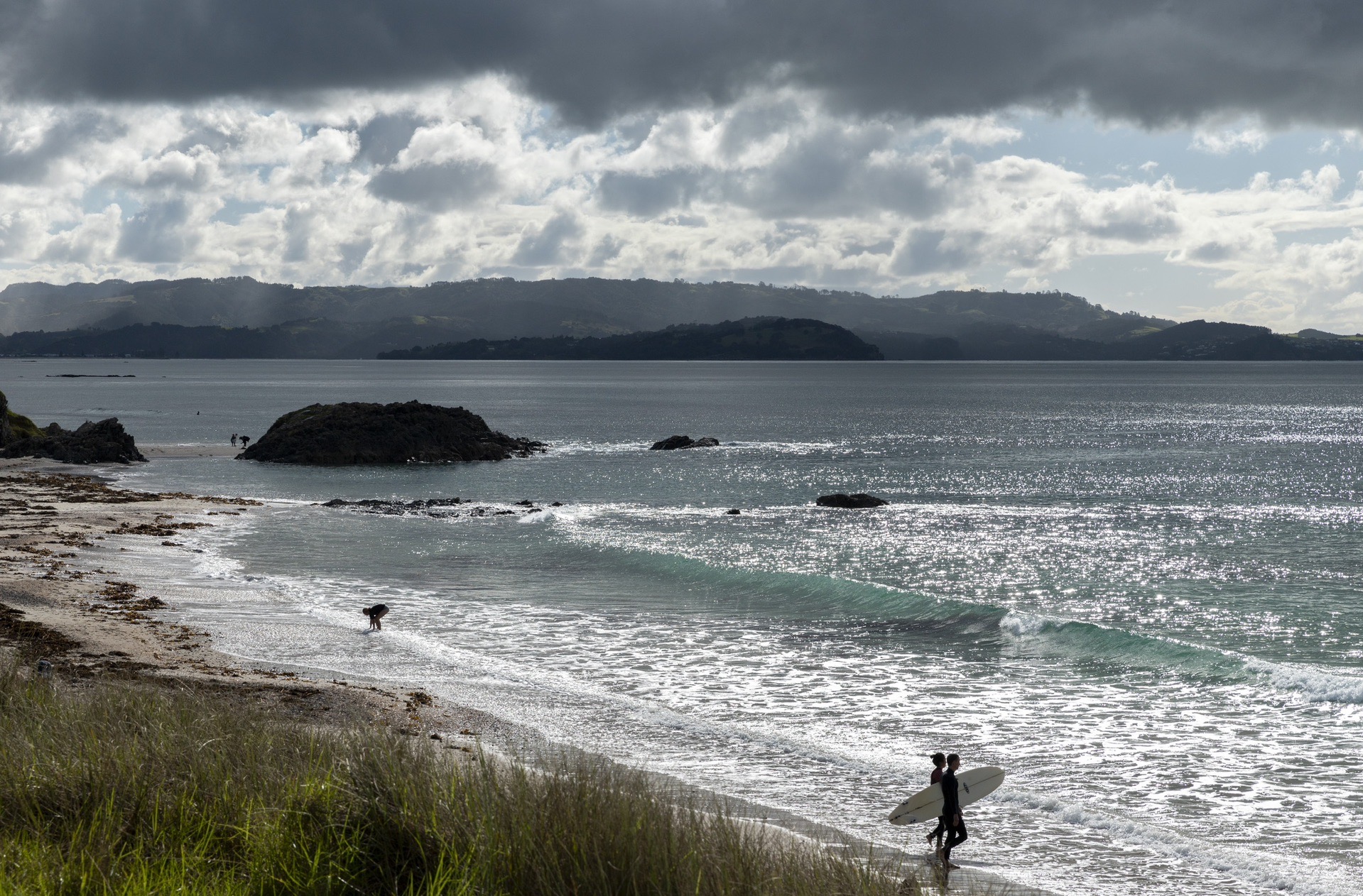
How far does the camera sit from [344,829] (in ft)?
29.5

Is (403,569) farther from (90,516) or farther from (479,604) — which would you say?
(90,516)

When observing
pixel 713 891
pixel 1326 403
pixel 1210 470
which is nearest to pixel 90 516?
pixel 713 891

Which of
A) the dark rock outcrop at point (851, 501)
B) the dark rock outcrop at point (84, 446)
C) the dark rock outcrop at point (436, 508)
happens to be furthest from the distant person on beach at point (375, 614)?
the dark rock outcrop at point (84, 446)

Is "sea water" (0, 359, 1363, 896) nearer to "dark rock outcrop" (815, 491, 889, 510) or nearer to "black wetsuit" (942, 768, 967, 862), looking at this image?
"black wetsuit" (942, 768, 967, 862)

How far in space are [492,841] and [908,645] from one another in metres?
16.7

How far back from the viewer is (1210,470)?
66.6m

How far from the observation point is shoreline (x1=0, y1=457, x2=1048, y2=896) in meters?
13.4

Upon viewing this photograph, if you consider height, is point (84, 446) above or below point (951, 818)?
above

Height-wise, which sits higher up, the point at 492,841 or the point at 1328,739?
the point at 492,841

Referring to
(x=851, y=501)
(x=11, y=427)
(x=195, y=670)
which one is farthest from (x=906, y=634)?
(x=11, y=427)

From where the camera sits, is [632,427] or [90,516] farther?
[632,427]

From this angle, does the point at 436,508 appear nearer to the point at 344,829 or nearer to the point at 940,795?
the point at 940,795

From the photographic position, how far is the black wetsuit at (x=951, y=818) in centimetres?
1232

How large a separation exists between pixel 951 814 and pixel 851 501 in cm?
3673
